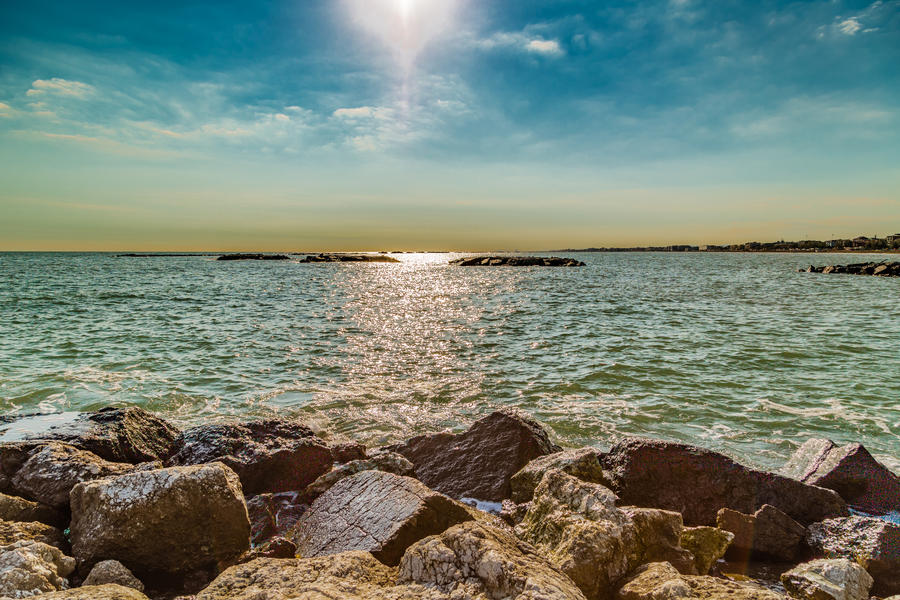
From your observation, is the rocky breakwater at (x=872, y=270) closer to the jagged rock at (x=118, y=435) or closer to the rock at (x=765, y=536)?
the rock at (x=765, y=536)

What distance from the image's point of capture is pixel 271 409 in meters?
10.9

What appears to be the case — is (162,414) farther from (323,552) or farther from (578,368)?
(578,368)

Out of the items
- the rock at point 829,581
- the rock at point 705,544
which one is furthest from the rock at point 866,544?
the rock at point 705,544

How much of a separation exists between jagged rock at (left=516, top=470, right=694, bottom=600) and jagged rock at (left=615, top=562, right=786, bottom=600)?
216mm

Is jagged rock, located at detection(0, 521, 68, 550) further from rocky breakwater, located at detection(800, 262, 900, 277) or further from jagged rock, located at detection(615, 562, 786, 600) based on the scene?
rocky breakwater, located at detection(800, 262, 900, 277)

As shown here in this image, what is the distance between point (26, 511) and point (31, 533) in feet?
2.11

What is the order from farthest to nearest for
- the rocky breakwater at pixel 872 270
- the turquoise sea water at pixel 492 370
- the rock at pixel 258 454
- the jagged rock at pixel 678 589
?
1. the rocky breakwater at pixel 872 270
2. the turquoise sea water at pixel 492 370
3. the rock at pixel 258 454
4. the jagged rock at pixel 678 589

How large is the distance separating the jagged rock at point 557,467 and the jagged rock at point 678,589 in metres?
1.83

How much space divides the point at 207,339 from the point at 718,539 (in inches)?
729

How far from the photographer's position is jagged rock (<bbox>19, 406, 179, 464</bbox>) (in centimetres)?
659

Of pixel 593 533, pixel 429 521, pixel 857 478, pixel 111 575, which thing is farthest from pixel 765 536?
pixel 111 575

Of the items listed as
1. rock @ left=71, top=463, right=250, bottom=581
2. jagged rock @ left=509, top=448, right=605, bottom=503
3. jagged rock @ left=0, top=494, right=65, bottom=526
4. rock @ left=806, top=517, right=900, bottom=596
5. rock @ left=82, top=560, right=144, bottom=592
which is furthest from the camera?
jagged rock @ left=509, top=448, right=605, bottom=503

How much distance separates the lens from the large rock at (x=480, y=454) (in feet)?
22.1

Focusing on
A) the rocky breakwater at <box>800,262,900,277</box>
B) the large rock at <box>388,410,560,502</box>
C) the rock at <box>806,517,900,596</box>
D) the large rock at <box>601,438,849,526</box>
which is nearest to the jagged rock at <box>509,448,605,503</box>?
the large rock at <box>388,410,560,502</box>
